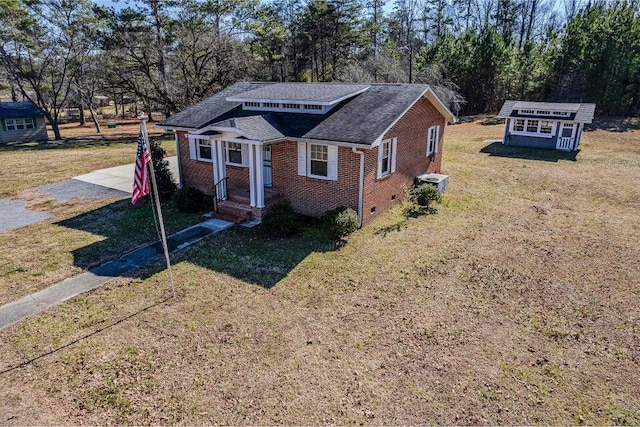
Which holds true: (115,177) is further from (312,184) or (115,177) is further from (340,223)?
(340,223)

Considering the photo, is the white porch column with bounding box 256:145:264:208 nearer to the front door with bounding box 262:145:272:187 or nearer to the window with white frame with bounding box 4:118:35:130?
the front door with bounding box 262:145:272:187

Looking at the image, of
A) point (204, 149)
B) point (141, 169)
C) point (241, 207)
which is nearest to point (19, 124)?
point (204, 149)

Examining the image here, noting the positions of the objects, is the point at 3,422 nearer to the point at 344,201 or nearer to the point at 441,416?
the point at 441,416

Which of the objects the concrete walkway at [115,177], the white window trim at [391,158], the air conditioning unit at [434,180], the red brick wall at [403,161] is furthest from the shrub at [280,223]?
the concrete walkway at [115,177]

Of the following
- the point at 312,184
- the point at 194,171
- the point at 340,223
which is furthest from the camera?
the point at 194,171

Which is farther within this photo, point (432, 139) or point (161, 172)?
point (432, 139)

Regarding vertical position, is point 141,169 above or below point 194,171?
above

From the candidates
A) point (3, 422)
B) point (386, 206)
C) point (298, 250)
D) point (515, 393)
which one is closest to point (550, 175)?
point (386, 206)
